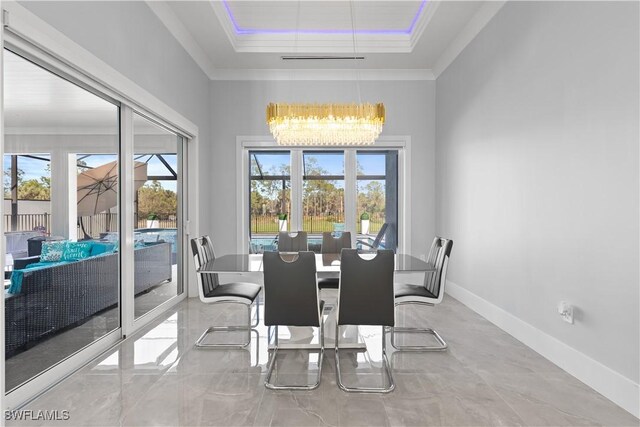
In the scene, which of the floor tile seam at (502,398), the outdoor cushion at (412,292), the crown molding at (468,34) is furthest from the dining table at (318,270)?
the crown molding at (468,34)

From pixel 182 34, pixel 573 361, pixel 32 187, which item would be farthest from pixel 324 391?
pixel 182 34

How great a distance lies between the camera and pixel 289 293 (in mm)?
2299

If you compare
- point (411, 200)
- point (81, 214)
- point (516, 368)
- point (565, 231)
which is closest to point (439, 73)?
point (411, 200)

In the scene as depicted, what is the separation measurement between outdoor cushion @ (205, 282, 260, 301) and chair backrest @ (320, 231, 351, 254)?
3.49 feet

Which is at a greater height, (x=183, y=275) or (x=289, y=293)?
(x=289, y=293)

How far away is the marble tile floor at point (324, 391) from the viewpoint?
1.88 meters

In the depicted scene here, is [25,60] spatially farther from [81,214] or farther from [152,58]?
[152,58]

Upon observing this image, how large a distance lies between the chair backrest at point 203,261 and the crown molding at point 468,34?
3685mm

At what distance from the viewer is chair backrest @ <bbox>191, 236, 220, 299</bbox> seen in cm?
284

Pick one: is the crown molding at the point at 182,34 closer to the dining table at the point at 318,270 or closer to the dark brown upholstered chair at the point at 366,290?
the dining table at the point at 318,270

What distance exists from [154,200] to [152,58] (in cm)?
144

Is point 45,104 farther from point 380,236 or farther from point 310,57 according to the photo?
point 380,236

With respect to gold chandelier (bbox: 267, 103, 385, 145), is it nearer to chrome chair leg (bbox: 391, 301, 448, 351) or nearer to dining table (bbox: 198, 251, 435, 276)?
dining table (bbox: 198, 251, 435, 276)

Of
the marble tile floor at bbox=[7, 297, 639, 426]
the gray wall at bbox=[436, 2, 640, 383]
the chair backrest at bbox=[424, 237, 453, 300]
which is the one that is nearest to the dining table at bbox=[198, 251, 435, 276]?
the chair backrest at bbox=[424, 237, 453, 300]
